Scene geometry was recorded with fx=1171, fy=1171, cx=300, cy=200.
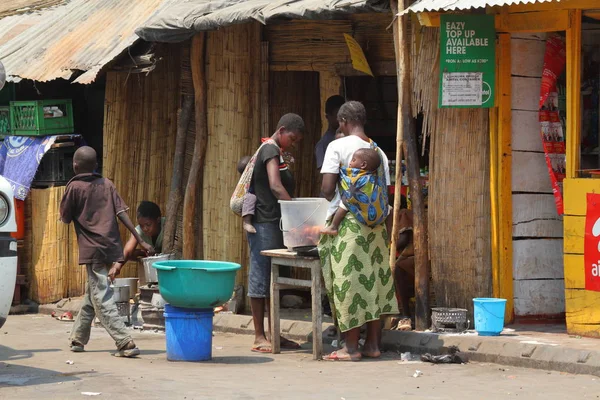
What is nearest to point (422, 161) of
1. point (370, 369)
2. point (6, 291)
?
point (370, 369)

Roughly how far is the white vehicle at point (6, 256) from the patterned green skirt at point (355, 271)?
7.63 feet

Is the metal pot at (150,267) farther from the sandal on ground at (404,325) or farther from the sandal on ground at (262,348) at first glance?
the sandal on ground at (404,325)

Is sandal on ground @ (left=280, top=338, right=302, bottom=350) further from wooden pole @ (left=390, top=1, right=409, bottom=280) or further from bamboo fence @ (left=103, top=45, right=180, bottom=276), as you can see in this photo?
bamboo fence @ (left=103, top=45, right=180, bottom=276)

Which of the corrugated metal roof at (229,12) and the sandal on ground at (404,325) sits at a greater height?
the corrugated metal roof at (229,12)

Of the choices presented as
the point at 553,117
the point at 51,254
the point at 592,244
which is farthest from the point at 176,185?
the point at 592,244

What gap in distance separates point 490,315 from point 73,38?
6407 mm

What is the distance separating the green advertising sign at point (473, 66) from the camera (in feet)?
31.2

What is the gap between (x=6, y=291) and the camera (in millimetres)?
7684

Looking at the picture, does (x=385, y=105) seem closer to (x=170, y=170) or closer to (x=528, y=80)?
(x=170, y=170)

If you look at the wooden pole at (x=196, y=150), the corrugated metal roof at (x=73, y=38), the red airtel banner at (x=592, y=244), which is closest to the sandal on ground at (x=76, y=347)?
the wooden pole at (x=196, y=150)

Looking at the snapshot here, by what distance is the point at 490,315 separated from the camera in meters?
9.13

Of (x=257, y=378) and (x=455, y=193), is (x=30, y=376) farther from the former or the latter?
(x=455, y=193)

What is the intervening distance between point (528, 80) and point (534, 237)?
1.32 m

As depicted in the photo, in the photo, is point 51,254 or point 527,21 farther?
point 51,254
